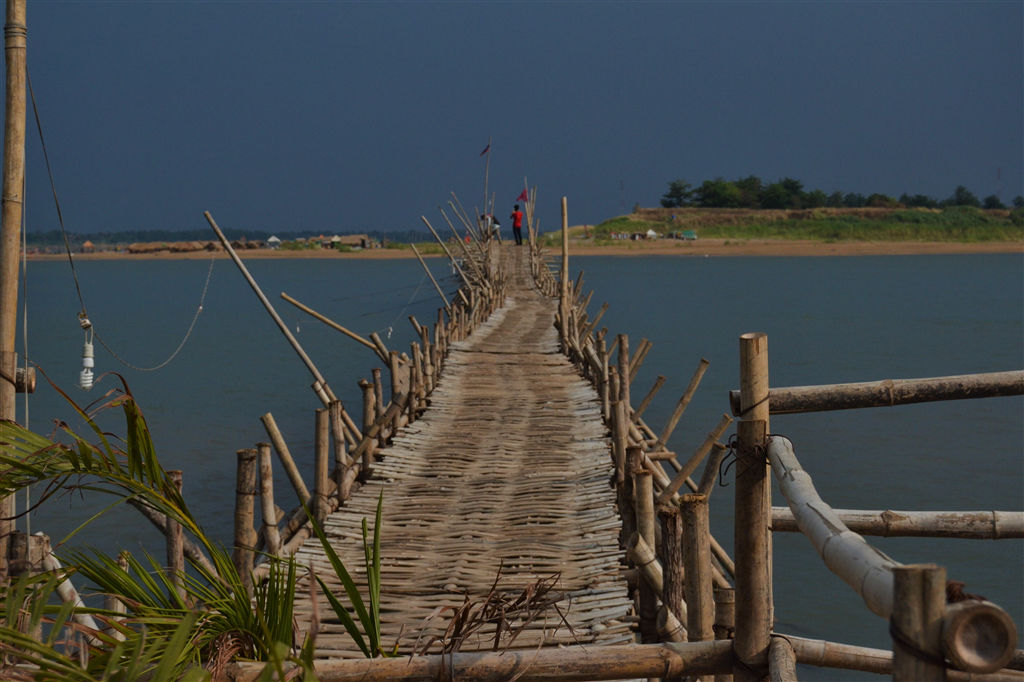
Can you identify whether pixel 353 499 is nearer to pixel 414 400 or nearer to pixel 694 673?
pixel 414 400

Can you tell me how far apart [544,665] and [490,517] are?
10.6 ft

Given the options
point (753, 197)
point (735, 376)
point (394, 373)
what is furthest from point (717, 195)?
point (394, 373)

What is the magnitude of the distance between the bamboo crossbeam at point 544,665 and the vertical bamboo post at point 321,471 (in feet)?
9.86

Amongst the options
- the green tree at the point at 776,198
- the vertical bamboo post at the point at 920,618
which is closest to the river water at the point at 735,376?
the vertical bamboo post at the point at 920,618

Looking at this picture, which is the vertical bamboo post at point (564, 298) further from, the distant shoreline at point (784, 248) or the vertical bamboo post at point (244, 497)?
the distant shoreline at point (784, 248)

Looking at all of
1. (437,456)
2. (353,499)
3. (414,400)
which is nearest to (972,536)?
(353,499)

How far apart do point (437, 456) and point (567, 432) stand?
3.88ft

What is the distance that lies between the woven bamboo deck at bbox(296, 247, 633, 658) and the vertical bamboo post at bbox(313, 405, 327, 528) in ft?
0.42

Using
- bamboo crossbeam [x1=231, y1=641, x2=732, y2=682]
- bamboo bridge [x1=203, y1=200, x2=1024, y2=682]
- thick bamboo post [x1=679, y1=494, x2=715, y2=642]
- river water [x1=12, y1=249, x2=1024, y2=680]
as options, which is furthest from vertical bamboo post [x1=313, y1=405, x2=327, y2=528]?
bamboo crossbeam [x1=231, y1=641, x2=732, y2=682]

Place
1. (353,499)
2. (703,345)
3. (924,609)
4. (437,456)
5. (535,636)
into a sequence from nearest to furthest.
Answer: (924,609) → (535,636) → (353,499) → (437,456) → (703,345)

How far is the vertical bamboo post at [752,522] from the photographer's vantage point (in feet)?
6.56

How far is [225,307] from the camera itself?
43.5 m

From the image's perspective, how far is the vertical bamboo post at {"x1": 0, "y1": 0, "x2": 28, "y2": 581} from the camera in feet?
13.5

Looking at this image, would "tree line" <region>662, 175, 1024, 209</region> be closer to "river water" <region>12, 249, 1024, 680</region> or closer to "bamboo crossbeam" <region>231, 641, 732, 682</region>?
"river water" <region>12, 249, 1024, 680</region>
